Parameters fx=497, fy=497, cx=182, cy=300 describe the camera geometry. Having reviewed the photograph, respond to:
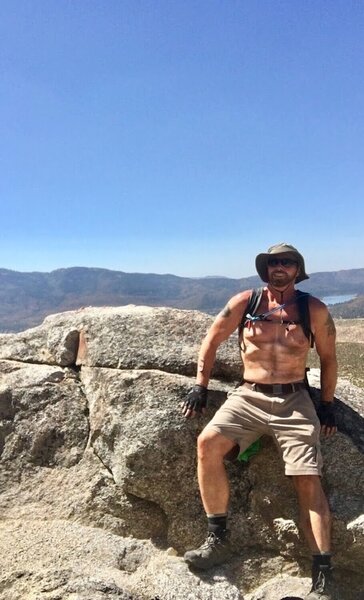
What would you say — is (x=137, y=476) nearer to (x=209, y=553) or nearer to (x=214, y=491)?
(x=214, y=491)

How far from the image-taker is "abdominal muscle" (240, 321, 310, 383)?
8156 millimetres

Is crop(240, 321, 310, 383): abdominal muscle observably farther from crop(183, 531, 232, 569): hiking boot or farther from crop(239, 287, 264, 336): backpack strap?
crop(183, 531, 232, 569): hiking boot

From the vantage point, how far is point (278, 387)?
809 cm

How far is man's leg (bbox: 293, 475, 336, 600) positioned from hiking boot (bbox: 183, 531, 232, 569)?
1280 millimetres

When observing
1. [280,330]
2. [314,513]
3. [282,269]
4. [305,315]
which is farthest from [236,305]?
[314,513]

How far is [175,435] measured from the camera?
8.69m

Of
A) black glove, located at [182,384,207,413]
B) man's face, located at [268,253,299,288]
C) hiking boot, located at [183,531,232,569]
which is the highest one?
man's face, located at [268,253,299,288]

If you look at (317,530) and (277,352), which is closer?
(317,530)

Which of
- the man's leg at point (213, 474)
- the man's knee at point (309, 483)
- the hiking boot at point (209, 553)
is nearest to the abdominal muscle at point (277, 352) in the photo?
the man's leg at point (213, 474)

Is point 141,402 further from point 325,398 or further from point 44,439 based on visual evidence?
point 325,398

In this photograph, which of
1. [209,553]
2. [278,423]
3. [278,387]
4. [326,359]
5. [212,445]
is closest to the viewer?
[209,553]

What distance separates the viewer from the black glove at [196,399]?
8398mm

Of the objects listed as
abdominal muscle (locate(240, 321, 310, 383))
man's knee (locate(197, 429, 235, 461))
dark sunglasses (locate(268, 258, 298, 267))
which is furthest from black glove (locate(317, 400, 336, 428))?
dark sunglasses (locate(268, 258, 298, 267))

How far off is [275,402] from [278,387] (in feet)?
0.85
